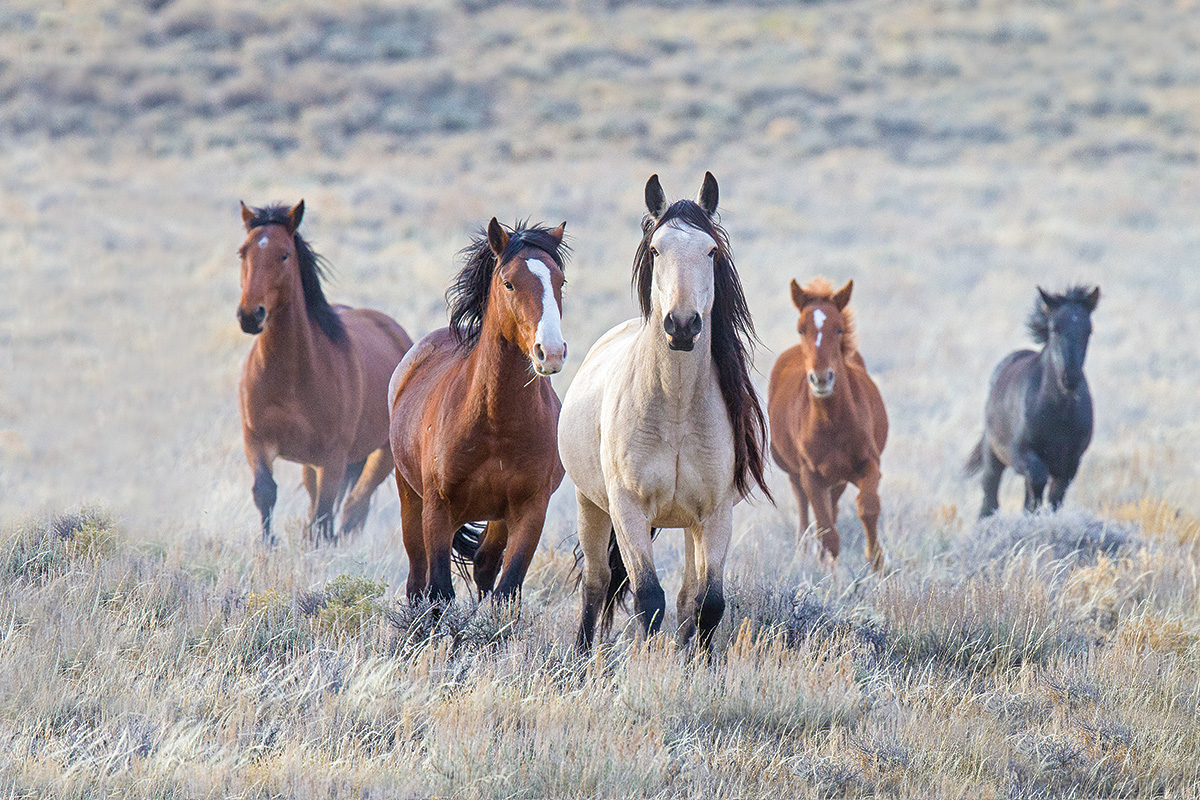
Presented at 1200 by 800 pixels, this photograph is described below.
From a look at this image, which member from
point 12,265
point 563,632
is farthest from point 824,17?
point 563,632

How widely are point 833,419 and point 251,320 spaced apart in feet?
13.0

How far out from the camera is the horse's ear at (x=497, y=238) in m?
5.12

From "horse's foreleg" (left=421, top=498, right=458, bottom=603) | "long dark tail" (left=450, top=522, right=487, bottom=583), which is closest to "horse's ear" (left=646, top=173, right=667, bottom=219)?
"horse's foreleg" (left=421, top=498, right=458, bottom=603)

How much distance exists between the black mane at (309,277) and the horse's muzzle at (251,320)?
605 millimetres

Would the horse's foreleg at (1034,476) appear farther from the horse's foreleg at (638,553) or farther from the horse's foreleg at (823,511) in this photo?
the horse's foreleg at (638,553)

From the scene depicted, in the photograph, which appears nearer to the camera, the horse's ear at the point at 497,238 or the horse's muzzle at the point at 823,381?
the horse's ear at the point at 497,238

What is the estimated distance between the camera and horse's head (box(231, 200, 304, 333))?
7125 mm

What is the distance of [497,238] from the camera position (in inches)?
203

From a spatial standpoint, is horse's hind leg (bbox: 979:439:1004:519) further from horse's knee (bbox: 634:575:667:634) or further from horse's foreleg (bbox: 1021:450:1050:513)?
horse's knee (bbox: 634:575:667:634)

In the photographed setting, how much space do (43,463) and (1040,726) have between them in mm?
8916

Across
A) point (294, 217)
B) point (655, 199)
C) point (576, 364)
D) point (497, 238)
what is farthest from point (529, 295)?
point (576, 364)

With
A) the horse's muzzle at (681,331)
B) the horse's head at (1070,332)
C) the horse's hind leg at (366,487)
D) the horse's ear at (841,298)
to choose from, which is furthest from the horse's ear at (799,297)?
the horse's muzzle at (681,331)

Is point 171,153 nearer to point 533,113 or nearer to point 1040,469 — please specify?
point 533,113

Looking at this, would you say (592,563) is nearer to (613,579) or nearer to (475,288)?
(613,579)
